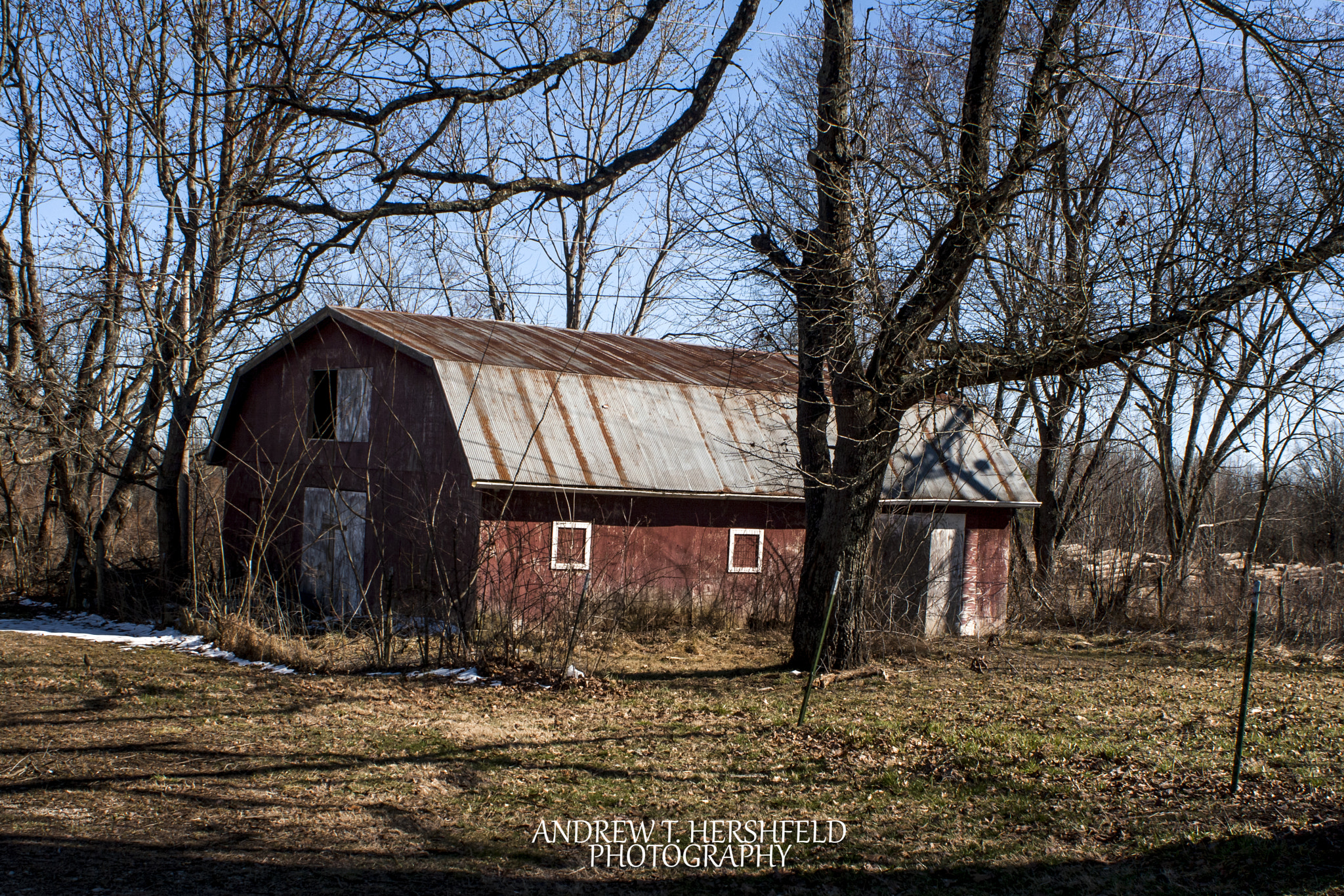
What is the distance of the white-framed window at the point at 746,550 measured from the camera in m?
16.1

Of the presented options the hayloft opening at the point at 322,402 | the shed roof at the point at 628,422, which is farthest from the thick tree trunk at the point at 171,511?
the hayloft opening at the point at 322,402

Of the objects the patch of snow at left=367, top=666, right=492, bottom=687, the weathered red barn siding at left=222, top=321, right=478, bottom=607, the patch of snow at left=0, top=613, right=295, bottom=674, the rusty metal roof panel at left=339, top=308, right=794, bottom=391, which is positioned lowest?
the patch of snow at left=0, top=613, right=295, bottom=674

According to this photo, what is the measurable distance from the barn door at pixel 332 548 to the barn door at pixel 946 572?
9093 mm

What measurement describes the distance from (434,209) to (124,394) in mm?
13426

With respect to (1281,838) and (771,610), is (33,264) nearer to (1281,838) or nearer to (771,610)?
(771,610)

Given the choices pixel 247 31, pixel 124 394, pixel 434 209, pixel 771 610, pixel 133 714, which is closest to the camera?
pixel 247 31

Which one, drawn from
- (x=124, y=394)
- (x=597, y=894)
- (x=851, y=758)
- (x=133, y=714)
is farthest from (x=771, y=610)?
(x=124, y=394)

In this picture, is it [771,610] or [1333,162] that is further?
[771,610]

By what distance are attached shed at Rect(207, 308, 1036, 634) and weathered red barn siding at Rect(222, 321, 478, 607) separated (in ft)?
0.14

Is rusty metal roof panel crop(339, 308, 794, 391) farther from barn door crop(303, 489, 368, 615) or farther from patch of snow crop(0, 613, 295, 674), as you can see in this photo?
patch of snow crop(0, 613, 295, 674)

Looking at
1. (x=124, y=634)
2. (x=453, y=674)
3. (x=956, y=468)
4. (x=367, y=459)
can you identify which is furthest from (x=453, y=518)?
(x=956, y=468)

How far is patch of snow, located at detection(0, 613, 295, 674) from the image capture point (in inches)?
458

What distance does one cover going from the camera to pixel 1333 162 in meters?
8.21

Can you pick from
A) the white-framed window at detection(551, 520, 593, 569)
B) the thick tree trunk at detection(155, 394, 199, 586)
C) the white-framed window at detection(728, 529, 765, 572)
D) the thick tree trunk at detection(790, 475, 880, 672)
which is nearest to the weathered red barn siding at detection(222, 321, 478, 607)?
the thick tree trunk at detection(155, 394, 199, 586)
